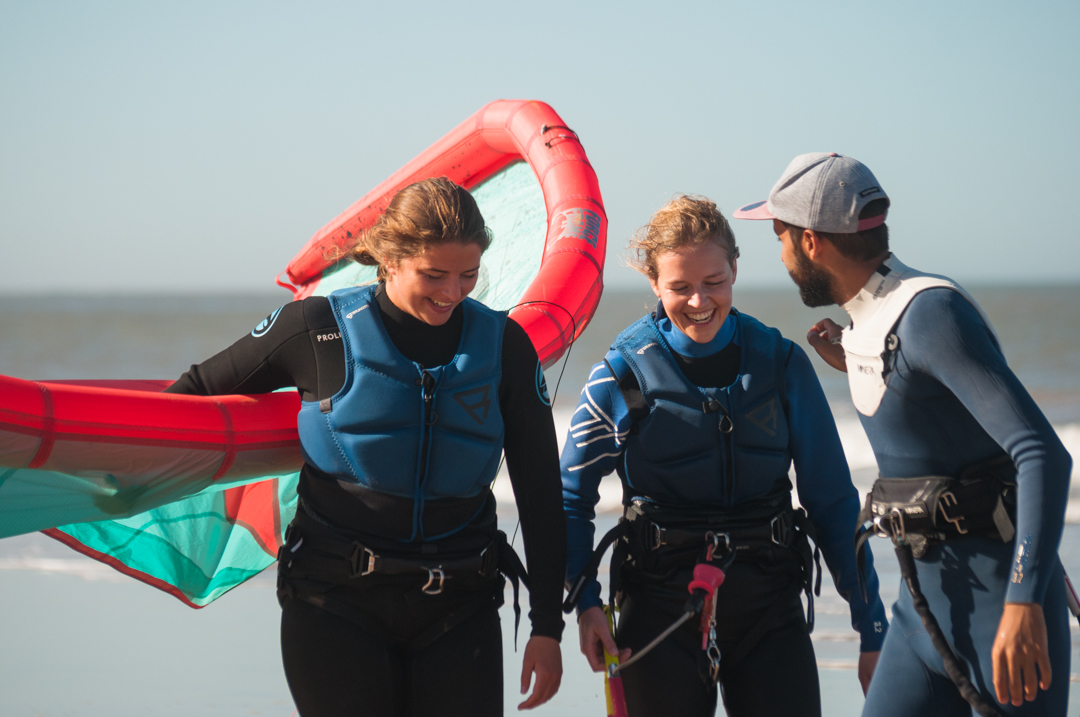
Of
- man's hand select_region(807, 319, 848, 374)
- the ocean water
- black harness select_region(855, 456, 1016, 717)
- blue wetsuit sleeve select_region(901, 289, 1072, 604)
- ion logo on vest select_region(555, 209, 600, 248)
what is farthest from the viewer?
the ocean water

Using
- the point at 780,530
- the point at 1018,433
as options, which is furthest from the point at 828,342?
the point at 1018,433

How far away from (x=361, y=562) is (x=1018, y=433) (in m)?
1.14

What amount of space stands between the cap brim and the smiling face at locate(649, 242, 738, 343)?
0.34 feet

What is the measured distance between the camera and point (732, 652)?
1996mm

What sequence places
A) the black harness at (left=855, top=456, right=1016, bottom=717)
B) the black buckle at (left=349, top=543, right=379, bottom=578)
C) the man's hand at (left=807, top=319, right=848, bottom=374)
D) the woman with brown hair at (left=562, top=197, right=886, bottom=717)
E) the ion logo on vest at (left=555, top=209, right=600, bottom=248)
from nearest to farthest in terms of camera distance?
the black harness at (left=855, top=456, right=1016, bottom=717) < the black buckle at (left=349, top=543, right=379, bottom=578) < the woman with brown hair at (left=562, top=197, right=886, bottom=717) < the man's hand at (left=807, top=319, right=848, bottom=374) < the ion logo on vest at (left=555, top=209, right=600, bottom=248)

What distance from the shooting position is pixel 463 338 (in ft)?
6.15

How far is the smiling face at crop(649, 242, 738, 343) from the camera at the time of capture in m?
2.06

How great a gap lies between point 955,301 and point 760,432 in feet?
1.79

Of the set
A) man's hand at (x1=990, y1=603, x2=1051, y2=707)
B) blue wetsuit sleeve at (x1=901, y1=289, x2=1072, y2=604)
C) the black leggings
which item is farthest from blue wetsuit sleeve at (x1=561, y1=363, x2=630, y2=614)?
man's hand at (x1=990, y1=603, x2=1051, y2=707)

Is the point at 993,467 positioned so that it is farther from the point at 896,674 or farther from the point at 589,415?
the point at 589,415

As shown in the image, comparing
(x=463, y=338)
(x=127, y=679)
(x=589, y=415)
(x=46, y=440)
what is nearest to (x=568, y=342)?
(x=589, y=415)

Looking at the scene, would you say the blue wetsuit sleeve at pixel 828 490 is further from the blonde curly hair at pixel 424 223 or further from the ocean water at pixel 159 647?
the blonde curly hair at pixel 424 223

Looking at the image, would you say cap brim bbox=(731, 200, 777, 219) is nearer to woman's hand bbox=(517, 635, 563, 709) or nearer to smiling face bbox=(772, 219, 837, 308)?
smiling face bbox=(772, 219, 837, 308)

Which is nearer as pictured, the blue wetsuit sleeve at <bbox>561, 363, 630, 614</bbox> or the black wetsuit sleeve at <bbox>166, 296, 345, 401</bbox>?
the black wetsuit sleeve at <bbox>166, 296, 345, 401</bbox>
